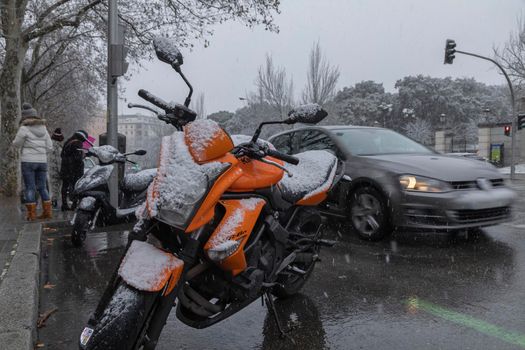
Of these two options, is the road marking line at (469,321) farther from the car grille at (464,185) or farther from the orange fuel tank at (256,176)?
the car grille at (464,185)

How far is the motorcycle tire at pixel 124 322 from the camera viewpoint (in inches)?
88.0

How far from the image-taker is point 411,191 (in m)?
5.55

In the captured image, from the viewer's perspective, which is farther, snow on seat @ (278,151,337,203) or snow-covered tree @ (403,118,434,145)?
snow-covered tree @ (403,118,434,145)

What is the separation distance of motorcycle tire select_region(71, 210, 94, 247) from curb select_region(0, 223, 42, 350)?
2.81 feet

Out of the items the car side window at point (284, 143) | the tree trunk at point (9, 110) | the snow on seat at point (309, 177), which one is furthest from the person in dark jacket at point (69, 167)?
the snow on seat at point (309, 177)

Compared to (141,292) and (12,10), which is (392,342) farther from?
(12,10)

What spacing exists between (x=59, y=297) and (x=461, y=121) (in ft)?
195

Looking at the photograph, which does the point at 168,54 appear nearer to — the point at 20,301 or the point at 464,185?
the point at 20,301

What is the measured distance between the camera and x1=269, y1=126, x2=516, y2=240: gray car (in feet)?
17.6

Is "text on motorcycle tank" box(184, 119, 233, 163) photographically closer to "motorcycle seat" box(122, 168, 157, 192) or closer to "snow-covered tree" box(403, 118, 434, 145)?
"motorcycle seat" box(122, 168, 157, 192)

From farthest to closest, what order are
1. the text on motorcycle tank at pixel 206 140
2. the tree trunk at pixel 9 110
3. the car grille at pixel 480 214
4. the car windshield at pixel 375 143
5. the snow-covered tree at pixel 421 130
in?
the snow-covered tree at pixel 421 130 < the tree trunk at pixel 9 110 < the car windshield at pixel 375 143 < the car grille at pixel 480 214 < the text on motorcycle tank at pixel 206 140

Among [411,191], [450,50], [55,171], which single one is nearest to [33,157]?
[55,171]

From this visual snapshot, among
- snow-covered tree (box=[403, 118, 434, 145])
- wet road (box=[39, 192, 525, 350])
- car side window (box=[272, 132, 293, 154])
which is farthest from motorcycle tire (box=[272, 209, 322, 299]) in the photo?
snow-covered tree (box=[403, 118, 434, 145])

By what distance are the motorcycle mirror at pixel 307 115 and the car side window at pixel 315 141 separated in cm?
399
